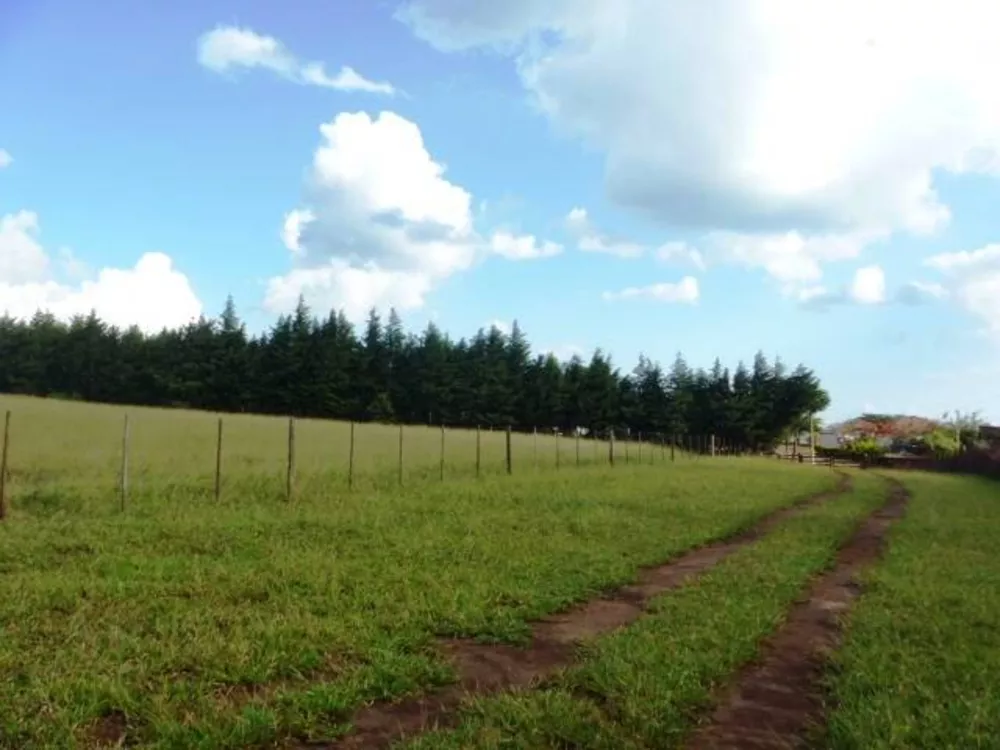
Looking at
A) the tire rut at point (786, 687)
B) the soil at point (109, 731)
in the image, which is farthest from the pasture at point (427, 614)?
the tire rut at point (786, 687)

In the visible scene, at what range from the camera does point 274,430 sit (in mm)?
33344

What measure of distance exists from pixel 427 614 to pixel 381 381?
76.2m

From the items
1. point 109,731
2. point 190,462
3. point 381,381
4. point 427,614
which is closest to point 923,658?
point 427,614

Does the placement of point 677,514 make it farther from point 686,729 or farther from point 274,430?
point 274,430

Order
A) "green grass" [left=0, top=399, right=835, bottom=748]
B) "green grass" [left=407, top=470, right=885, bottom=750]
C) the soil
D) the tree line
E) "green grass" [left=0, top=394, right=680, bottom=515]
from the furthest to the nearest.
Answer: the tree line → "green grass" [left=0, top=394, right=680, bottom=515] → "green grass" [left=0, top=399, right=835, bottom=748] → "green grass" [left=407, top=470, right=885, bottom=750] → the soil

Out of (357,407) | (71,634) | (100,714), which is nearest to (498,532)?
(71,634)

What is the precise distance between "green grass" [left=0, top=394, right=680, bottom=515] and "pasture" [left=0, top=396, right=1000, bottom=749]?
0.15m

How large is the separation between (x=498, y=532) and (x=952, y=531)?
879 centimetres

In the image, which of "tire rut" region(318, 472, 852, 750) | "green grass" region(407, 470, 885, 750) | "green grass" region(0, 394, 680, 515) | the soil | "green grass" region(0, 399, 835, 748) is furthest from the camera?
"green grass" region(0, 394, 680, 515)

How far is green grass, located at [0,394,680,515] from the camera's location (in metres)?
14.5

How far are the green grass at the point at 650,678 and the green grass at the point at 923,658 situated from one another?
0.83m

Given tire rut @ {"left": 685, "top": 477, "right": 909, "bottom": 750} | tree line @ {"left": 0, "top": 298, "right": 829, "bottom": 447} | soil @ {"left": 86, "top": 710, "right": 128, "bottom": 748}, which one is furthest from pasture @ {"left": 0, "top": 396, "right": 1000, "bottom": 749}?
tree line @ {"left": 0, "top": 298, "right": 829, "bottom": 447}

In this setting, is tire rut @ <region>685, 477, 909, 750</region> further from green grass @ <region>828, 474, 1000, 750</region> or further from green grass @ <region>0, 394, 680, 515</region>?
green grass @ <region>0, 394, 680, 515</region>

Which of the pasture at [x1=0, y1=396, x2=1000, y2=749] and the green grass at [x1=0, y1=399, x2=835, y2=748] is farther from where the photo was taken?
the green grass at [x1=0, y1=399, x2=835, y2=748]
